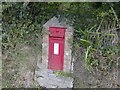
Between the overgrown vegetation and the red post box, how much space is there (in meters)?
0.36

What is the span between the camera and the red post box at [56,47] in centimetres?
427

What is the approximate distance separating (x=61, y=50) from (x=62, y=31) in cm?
32

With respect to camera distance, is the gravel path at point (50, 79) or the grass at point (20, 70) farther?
the grass at point (20, 70)

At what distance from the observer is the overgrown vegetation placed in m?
4.62

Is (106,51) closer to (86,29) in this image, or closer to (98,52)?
(98,52)

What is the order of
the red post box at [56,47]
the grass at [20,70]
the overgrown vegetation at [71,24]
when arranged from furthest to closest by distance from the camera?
the grass at [20,70] < the overgrown vegetation at [71,24] < the red post box at [56,47]

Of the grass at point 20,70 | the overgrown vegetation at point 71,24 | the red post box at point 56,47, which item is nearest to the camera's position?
the red post box at point 56,47

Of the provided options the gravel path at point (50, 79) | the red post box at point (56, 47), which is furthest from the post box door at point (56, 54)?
the gravel path at point (50, 79)

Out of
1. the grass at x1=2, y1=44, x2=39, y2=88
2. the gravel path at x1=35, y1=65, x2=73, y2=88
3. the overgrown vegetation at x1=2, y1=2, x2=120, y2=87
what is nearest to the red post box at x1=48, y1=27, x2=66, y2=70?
the gravel path at x1=35, y1=65, x2=73, y2=88

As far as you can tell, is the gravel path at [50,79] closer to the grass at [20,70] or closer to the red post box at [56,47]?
the grass at [20,70]

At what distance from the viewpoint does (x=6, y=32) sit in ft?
16.7

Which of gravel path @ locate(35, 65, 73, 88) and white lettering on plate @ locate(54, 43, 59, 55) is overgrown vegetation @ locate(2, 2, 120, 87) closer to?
gravel path @ locate(35, 65, 73, 88)

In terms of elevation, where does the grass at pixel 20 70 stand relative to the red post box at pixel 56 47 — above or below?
below

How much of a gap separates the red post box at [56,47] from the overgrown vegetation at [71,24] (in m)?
0.36
